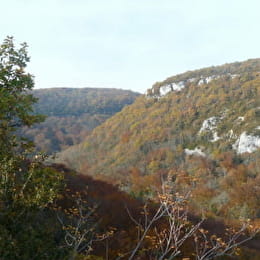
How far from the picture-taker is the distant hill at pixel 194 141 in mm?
81113

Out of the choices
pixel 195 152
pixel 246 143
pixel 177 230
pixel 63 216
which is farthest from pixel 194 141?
pixel 177 230

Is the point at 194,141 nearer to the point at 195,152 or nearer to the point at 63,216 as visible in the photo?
the point at 195,152

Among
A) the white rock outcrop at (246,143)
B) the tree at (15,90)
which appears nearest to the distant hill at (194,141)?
the white rock outcrop at (246,143)

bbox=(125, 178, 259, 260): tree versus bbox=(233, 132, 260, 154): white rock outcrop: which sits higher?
bbox=(125, 178, 259, 260): tree

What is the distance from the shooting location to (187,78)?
616 feet

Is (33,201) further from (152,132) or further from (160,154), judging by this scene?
(152,132)

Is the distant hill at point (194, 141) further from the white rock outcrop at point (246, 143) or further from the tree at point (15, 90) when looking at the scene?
the tree at point (15, 90)

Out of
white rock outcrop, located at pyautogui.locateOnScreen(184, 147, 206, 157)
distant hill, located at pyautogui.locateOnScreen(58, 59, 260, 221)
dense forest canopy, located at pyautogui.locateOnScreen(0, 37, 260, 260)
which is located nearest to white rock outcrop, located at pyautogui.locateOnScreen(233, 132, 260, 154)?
distant hill, located at pyautogui.locateOnScreen(58, 59, 260, 221)

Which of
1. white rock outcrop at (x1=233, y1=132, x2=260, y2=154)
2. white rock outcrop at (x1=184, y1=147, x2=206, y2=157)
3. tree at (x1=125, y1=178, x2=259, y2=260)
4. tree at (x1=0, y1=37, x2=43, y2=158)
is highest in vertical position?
tree at (x1=0, y1=37, x2=43, y2=158)

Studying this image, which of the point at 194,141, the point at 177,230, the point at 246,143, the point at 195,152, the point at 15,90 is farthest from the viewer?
the point at 194,141

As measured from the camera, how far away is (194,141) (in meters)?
123

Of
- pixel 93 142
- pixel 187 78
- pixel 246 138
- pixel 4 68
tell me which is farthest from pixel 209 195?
pixel 187 78

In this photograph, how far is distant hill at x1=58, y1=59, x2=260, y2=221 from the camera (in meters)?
81.1

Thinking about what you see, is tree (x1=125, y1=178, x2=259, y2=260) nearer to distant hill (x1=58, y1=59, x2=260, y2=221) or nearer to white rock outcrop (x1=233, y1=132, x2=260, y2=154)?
distant hill (x1=58, y1=59, x2=260, y2=221)
